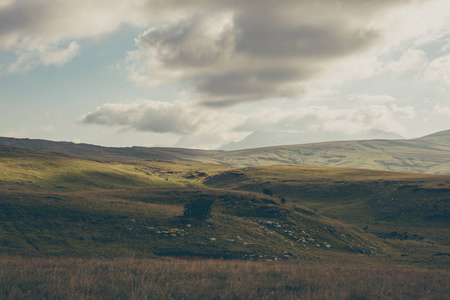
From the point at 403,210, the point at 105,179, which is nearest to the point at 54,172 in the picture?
the point at 105,179

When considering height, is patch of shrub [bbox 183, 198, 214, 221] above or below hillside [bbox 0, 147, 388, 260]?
above

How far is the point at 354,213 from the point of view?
238 ft

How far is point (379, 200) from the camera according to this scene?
7981 centimetres

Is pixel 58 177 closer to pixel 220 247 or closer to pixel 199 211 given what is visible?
pixel 199 211

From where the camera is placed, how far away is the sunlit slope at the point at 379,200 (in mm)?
59625

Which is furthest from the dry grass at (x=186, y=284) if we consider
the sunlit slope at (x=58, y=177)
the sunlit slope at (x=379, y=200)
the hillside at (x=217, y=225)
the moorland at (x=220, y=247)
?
the sunlit slope at (x=58, y=177)

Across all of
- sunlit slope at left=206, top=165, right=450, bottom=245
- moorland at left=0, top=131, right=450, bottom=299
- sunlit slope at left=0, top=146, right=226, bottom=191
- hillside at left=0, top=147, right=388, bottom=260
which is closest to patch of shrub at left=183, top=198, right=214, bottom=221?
moorland at left=0, top=131, right=450, bottom=299

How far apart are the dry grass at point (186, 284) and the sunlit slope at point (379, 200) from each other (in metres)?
43.6

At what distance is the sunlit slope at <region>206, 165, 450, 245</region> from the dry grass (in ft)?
143

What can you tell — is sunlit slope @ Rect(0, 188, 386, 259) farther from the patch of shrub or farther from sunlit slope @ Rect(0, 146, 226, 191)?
sunlit slope @ Rect(0, 146, 226, 191)

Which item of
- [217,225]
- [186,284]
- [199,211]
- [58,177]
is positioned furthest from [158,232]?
[58,177]

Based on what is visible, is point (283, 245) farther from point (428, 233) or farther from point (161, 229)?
point (428, 233)

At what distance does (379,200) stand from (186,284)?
7809cm

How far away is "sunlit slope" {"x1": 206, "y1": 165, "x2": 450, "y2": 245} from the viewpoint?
59.6 meters
